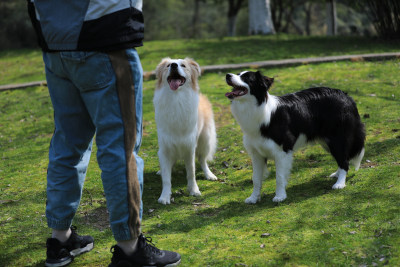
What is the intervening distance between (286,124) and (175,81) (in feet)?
4.48

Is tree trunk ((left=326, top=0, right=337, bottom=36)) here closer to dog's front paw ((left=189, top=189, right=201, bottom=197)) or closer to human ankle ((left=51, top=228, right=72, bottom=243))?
dog's front paw ((left=189, top=189, right=201, bottom=197))

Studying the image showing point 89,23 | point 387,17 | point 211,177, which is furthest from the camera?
point 387,17

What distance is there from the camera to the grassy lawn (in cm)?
371

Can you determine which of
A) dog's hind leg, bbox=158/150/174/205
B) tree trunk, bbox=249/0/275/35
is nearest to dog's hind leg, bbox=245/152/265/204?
dog's hind leg, bbox=158/150/174/205

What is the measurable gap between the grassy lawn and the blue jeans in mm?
650

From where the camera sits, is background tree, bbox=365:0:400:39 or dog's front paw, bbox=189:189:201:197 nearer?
dog's front paw, bbox=189:189:201:197

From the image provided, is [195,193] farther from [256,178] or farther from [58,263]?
[58,263]

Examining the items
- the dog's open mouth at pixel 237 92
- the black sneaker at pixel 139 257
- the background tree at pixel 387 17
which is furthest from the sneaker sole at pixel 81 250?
the background tree at pixel 387 17

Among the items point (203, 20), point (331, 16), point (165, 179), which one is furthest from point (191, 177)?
point (203, 20)

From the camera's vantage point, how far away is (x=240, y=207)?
5.04 metres

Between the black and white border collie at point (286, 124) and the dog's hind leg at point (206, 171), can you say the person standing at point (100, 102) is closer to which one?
the black and white border collie at point (286, 124)

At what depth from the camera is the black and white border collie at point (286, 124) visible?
488 cm

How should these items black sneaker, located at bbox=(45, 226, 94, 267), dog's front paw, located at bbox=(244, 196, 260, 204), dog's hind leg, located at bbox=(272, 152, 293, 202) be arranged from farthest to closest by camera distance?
dog's front paw, located at bbox=(244, 196, 260, 204) < dog's hind leg, located at bbox=(272, 152, 293, 202) < black sneaker, located at bbox=(45, 226, 94, 267)

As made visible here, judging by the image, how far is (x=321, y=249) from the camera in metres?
3.68
